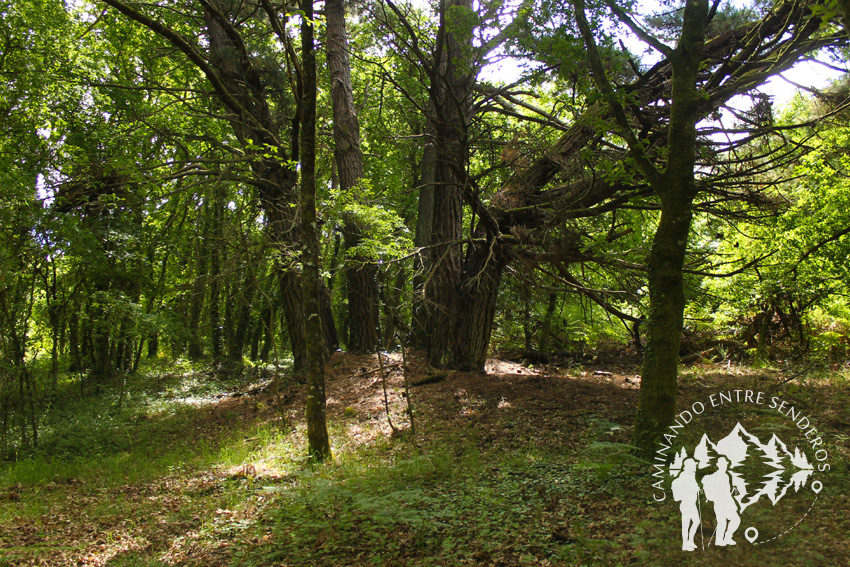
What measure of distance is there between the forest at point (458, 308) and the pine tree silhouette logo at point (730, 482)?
0.03 meters

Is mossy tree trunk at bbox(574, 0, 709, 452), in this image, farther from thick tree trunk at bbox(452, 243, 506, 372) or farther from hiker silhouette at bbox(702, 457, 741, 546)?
thick tree trunk at bbox(452, 243, 506, 372)

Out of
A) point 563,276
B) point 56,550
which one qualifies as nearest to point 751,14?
point 563,276

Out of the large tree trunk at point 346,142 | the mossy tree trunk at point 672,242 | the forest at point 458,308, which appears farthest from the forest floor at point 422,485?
the large tree trunk at point 346,142

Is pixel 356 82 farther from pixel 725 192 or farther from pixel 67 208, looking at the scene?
pixel 725 192

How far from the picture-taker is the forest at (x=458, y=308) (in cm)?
414

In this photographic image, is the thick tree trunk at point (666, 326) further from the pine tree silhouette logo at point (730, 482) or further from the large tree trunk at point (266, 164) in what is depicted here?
the large tree trunk at point (266, 164)

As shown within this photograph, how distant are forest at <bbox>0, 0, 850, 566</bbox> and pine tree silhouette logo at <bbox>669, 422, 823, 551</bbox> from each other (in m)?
0.03

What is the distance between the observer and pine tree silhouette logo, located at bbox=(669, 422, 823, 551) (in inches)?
Answer: 134

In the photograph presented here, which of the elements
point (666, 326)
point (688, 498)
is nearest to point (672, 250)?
point (666, 326)

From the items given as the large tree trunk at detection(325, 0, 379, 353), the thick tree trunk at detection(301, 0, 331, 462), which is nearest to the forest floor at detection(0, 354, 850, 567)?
the thick tree trunk at detection(301, 0, 331, 462)

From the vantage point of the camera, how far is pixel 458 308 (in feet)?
31.7

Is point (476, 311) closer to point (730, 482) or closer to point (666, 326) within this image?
point (666, 326)

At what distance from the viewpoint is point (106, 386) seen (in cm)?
1231

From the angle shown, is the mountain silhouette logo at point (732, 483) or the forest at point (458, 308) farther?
the forest at point (458, 308)
